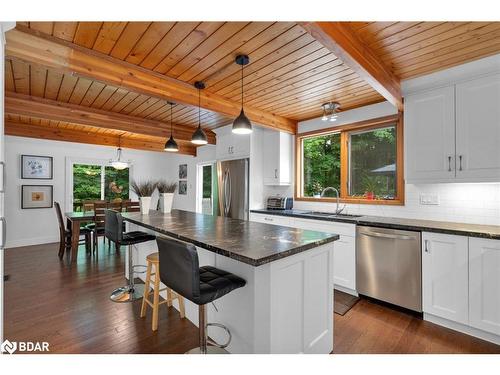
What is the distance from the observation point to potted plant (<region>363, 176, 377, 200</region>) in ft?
11.0

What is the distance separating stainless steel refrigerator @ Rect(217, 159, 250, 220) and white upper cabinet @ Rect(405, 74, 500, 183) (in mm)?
2374

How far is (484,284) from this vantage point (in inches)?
78.3

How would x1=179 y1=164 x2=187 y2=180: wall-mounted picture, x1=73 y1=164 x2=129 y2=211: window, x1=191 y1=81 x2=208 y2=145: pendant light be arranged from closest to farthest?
x1=191 y1=81 x2=208 y2=145: pendant light < x1=73 y1=164 x2=129 y2=211: window < x1=179 y1=164 x2=187 y2=180: wall-mounted picture

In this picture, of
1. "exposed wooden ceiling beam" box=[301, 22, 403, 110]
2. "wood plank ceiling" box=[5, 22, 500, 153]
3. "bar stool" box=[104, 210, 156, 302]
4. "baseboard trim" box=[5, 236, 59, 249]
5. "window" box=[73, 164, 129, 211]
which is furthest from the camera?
"window" box=[73, 164, 129, 211]

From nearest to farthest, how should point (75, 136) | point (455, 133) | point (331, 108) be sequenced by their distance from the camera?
point (455, 133) < point (331, 108) < point (75, 136)

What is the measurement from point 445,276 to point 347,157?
1.91 m

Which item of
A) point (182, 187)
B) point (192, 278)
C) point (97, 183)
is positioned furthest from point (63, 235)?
point (192, 278)

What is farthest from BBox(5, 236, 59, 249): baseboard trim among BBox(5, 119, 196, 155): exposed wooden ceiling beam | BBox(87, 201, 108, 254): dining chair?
BBox(5, 119, 196, 155): exposed wooden ceiling beam

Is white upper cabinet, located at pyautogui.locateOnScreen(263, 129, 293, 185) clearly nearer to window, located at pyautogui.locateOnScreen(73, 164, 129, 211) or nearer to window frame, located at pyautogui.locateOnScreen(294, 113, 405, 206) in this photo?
window frame, located at pyautogui.locateOnScreen(294, 113, 405, 206)

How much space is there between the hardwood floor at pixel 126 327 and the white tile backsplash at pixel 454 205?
1.11 metres

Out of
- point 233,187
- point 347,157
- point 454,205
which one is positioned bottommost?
point 454,205

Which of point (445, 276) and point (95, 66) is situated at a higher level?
point (95, 66)

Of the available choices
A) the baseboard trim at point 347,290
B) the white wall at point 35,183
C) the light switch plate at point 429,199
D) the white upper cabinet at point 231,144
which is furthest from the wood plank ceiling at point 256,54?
the white wall at point 35,183

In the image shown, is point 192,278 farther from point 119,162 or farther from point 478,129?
point 119,162
